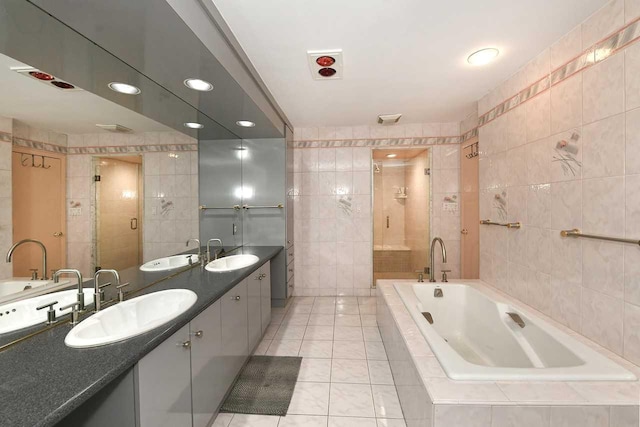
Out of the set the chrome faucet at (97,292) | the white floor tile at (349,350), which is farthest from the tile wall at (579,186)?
the chrome faucet at (97,292)

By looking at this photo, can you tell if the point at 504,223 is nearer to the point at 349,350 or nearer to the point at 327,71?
the point at 349,350

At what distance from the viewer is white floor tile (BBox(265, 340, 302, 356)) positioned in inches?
91.6

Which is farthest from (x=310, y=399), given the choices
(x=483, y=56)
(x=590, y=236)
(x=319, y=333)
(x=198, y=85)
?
(x=483, y=56)

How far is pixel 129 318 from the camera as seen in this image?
1345 mm

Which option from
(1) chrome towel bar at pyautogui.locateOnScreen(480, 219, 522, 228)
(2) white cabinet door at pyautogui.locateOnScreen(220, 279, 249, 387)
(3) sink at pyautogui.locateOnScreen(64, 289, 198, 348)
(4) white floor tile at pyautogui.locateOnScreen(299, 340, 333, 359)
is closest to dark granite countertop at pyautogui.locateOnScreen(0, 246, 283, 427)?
(3) sink at pyautogui.locateOnScreen(64, 289, 198, 348)

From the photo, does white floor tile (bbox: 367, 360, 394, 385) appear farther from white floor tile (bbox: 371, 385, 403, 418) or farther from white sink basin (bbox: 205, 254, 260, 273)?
white sink basin (bbox: 205, 254, 260, 273)

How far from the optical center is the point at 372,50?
6.07 ft

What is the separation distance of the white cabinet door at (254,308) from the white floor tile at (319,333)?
0.50 metres

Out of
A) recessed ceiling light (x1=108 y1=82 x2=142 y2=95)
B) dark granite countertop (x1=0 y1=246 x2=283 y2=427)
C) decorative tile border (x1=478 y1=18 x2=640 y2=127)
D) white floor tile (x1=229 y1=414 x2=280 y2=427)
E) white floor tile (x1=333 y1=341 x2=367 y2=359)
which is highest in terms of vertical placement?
decorative tile border (x1=478 y1=18 x2=640 y2=127)

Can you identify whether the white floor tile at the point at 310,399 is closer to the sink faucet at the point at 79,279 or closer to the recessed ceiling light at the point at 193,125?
the sink faucet at the point at 79,279

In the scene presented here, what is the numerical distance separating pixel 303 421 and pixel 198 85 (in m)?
2.20

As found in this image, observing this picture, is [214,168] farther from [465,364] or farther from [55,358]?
[465,364]

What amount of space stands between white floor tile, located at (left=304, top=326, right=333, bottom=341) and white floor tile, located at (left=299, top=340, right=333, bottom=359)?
75 millimetres

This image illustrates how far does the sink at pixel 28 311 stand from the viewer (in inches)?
39.1
